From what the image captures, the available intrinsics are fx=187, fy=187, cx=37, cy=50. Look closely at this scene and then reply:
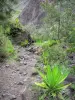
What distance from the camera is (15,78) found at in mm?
7367

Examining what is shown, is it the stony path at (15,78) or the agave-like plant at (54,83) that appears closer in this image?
the agave-like plant at (54,83)

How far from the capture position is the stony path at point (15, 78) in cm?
614

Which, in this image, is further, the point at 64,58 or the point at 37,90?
the point at 64,58

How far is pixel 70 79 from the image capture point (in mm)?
6289

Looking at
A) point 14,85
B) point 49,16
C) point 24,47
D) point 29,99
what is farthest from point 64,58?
point 24,47

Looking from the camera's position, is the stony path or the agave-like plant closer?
the agave-like plant

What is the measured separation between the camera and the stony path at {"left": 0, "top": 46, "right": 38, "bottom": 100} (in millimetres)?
6141

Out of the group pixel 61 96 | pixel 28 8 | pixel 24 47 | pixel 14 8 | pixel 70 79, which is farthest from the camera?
pixel 28 8

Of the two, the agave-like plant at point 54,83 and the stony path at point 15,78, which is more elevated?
the agave-like plant at point 54,83

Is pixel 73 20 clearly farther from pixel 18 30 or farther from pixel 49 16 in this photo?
pixel 18 30

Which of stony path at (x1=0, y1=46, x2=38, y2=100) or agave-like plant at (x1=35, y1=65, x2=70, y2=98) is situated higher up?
agave-like plant at (x1=35, y1=65, x2=70, y2=98)

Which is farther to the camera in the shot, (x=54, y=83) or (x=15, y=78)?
(x=15, y=78)

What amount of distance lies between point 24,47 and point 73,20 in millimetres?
4029

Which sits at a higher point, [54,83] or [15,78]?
[54,83]
